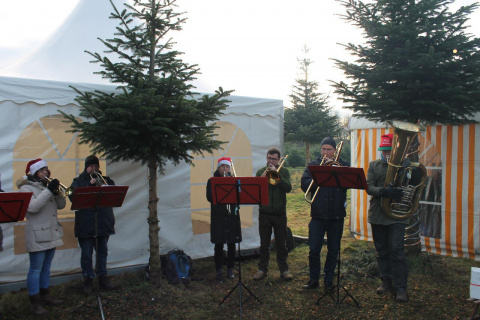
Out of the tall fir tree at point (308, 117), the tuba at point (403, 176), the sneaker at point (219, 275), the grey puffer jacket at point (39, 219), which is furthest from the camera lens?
the tall fir tree at point (308, 117)

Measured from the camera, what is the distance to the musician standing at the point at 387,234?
180 inches

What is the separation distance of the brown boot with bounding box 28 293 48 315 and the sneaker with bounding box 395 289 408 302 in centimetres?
438

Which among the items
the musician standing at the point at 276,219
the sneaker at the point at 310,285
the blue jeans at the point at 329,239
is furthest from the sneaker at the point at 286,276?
the blue jeans at the point at 329,239

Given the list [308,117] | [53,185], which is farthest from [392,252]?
[308,117]

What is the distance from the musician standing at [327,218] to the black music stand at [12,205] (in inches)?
132

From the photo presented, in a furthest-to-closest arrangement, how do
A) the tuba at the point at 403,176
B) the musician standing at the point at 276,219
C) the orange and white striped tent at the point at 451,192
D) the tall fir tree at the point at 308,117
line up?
the tall fir tree at the point at 308,117 → the orange and white striped tent at the point at 451,192 → the musician standing at the point at 276,219 → the tuba at the point at 403,176

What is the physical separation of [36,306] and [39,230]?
914mm

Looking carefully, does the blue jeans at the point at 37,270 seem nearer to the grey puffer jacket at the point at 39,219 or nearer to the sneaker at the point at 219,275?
the grey puffer jacket at the point at 39,219

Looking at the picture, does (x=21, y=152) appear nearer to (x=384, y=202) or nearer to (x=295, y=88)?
(x=384, y=202)

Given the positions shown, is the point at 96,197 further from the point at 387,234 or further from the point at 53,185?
the point at 387,234

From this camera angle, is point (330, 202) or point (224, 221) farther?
point (224, 221)

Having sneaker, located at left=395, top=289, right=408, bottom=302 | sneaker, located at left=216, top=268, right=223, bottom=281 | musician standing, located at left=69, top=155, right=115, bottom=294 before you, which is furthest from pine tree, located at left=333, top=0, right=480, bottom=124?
musician standing, located at left=69, top=155, right=115, bottom=294

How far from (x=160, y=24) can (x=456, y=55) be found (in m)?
4.57

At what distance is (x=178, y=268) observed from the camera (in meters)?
5.42
